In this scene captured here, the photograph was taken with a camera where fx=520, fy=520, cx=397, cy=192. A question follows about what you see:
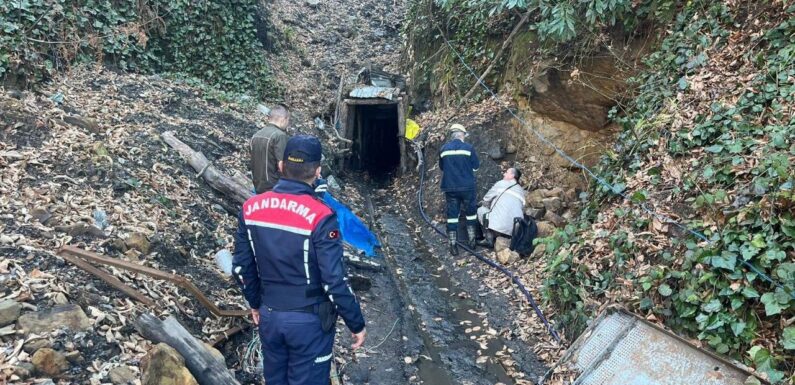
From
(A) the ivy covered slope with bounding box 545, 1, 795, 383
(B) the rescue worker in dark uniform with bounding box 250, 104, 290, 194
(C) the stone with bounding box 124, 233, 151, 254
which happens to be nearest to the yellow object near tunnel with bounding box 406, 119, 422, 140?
(A) the ivy covered slope with bounding box 545, 1, 795, 383

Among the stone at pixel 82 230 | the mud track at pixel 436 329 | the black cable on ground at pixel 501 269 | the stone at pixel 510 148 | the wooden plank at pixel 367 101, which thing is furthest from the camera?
the wooden plank at pixel 367 101

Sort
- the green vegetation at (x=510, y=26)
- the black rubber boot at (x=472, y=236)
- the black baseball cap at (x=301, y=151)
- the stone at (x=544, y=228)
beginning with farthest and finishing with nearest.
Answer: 1. the black rubber boot at (x=472, y=236)
2. the stone at (x=544, y=228)
3. the green vegetation at (x=510, y=26)
4. the black baseball cap at (x=301, y=151)

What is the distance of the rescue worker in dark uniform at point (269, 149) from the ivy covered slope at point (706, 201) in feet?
10.2

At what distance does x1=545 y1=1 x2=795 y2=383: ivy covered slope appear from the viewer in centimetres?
361

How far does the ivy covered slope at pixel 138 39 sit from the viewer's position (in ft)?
25.0

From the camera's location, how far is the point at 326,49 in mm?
17453

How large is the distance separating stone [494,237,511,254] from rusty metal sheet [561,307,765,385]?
3.17 m

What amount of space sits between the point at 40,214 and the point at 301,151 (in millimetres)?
2963

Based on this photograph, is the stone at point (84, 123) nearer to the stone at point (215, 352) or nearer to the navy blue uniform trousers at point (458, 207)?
the stone at point (215, 352)

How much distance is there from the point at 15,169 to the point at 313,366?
3.92m

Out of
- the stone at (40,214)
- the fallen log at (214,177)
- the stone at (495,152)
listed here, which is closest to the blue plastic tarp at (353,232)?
the fallen log at (214,177)

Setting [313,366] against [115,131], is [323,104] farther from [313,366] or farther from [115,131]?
[313,366]

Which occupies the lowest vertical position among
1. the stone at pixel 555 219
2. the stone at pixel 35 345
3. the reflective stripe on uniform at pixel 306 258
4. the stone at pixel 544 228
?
the stone at pixel 544 228

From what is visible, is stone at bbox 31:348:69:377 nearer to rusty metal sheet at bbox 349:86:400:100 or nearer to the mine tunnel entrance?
the mine tunnel entrance
